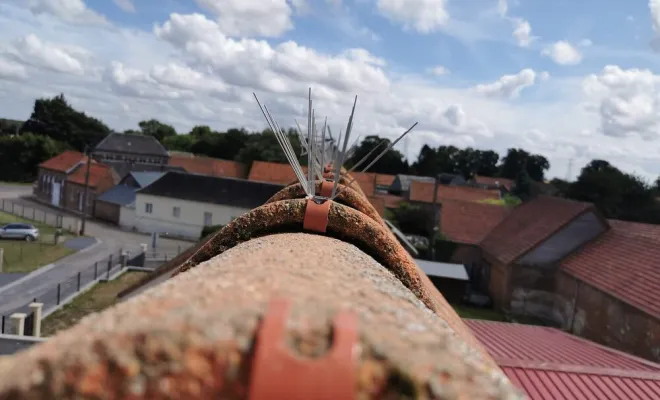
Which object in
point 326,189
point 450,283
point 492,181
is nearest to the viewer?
point 326,189

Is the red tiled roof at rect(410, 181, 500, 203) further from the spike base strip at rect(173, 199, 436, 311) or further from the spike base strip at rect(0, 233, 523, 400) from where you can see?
the spike base strip at rect(0, 233, 523, 400)

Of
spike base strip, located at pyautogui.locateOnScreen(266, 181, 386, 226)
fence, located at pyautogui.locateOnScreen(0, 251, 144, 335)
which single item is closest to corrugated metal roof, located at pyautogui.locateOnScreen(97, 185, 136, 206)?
fence, located at pyautogui.locateOnScreen(0, 251, 144, 335)

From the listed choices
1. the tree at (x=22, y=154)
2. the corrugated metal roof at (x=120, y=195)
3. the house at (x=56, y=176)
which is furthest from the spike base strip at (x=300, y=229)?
the tree at (x=22, y=154)

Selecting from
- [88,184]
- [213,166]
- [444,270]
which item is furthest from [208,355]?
[213,166]

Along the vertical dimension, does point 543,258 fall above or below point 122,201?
above

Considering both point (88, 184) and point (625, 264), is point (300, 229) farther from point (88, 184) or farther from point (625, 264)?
point (88, 184)

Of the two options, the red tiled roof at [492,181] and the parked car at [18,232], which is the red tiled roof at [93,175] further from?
the red tiled roof at [492,181]

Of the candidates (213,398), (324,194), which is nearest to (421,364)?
(213,398)
